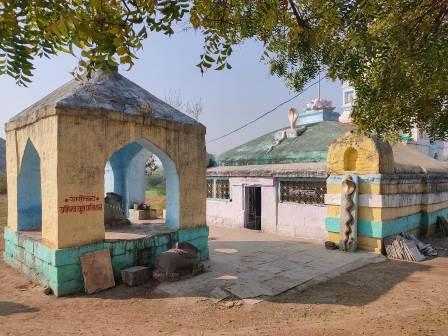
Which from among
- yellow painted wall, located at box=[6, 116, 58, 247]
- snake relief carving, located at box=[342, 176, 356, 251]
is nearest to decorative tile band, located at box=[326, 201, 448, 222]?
snake relief carving, located at box=[342, 176, 356, 251]

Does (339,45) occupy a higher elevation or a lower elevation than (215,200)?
higher

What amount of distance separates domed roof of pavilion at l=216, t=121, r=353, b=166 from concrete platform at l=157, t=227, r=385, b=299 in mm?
3162

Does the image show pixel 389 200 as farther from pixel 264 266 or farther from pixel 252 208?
pixel 252 208

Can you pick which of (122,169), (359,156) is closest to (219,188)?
(122,169)

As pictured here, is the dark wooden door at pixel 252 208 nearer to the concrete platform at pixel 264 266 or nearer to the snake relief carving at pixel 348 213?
the concrete platform at pixel 264 266

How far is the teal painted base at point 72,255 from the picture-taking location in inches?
251

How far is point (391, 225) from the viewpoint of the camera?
1010 centimetres

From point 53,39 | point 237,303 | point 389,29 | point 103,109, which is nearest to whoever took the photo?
point 53,39

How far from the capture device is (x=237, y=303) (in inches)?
242

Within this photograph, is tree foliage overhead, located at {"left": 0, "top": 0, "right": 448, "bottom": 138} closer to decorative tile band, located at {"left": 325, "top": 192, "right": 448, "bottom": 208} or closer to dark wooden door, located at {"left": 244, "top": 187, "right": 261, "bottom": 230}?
decorative tile band, located at {"left": 325, "top": 192, "right": 448, "bottom": 208}

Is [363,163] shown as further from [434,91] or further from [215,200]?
[215,200]

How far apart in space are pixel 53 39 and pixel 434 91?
5.08m

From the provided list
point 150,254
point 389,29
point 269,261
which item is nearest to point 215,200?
point 269,261

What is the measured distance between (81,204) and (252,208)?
8.65 meters
